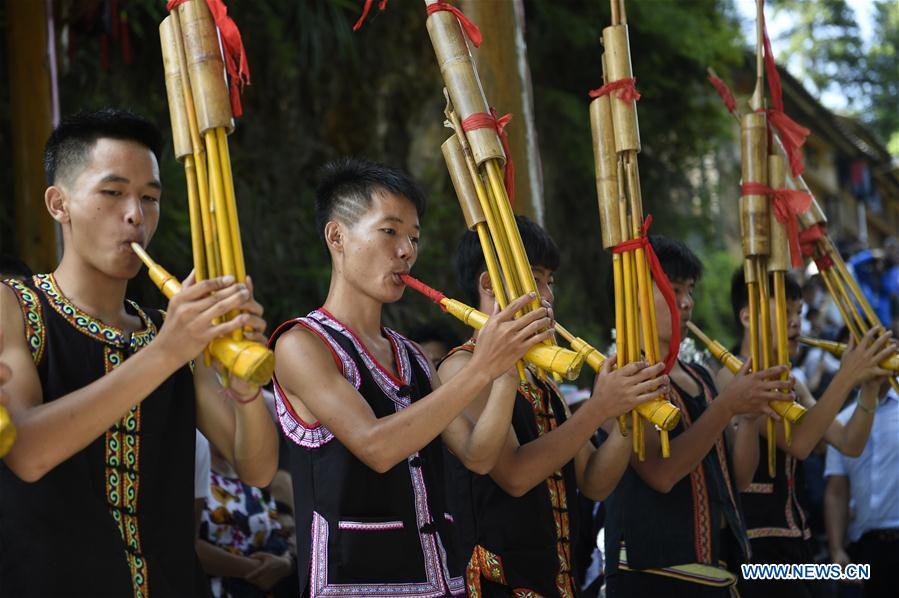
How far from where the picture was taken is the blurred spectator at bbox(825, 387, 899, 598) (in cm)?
449

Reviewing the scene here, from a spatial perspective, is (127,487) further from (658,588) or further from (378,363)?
(658,588)

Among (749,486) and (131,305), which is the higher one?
(131,305)

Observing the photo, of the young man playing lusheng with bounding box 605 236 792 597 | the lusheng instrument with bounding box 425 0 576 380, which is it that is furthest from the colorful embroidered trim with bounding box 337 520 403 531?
the young man playing lusheng with bounding box 605 236 792 597

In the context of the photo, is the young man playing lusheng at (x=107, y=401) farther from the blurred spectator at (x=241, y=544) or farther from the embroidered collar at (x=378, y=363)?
the blurred spectator at (x=241, y=544)

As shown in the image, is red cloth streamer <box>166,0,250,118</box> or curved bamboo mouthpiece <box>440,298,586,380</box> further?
curved bamboo mouthpiece <box>440,298,586,380</box>

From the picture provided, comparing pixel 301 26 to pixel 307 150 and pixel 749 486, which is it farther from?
pixel 749 486

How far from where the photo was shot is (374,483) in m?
2.36

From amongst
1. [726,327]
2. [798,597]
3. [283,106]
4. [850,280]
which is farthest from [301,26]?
[726,327]

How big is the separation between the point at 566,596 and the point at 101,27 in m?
3.43

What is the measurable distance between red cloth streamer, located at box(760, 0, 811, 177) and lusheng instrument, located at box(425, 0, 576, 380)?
1.11 m

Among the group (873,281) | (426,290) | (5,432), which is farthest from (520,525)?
(873,281)

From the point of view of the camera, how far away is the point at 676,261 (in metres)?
3.47

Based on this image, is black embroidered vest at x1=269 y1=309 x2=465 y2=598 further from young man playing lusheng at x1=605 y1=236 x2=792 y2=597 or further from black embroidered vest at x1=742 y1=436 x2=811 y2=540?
black embroidered vest at x1=742 y1=436 x2=811 y2=540

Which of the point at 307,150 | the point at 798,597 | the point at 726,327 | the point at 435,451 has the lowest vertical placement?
the point at 798,597
